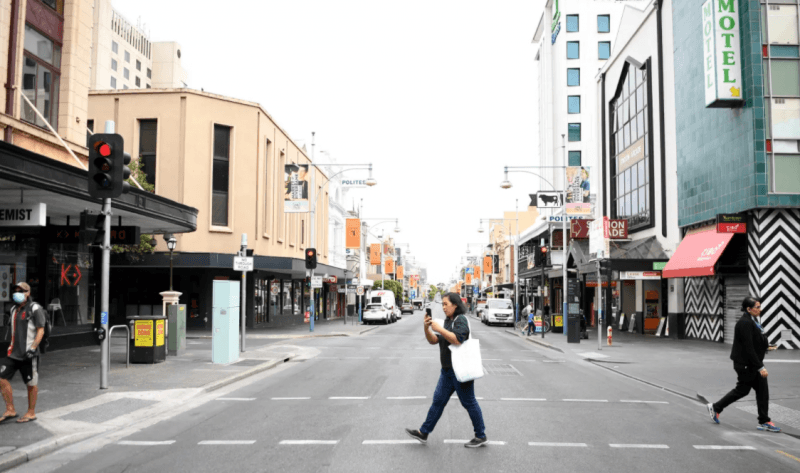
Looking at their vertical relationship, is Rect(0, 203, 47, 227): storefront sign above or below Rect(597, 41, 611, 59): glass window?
below

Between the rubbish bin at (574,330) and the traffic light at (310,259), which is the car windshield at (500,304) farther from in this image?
the traffic light at (310,259)

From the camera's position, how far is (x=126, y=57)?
295ft

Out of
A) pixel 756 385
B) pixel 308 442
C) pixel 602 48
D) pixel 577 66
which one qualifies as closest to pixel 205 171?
pixel 308 442

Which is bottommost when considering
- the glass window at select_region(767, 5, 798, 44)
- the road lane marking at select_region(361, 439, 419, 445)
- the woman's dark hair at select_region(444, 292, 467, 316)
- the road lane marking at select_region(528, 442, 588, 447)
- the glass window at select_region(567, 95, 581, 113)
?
the road lane marking at select_region(528, 442, 588, 447)

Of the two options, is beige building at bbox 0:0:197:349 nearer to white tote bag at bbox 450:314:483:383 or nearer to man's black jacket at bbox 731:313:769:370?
white tote bag at bbox 450:314:483:383

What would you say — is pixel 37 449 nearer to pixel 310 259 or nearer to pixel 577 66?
pixel 310 259

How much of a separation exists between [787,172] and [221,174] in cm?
2594

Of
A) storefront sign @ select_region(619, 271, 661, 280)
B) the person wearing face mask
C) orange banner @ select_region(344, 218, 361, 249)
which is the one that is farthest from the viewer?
orange banner @ select_region(344, 218, 361, 249)

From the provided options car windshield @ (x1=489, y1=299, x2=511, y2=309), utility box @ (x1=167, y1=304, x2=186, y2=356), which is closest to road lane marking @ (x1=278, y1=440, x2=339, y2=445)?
utility box @ (x1=167, y1=304, x2=186, y2=356)

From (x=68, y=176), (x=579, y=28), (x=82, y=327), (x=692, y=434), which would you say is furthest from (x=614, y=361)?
(x=579, y=28)

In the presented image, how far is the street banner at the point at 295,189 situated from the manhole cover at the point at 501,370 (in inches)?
544

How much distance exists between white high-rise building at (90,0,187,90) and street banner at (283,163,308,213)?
56.3 meters

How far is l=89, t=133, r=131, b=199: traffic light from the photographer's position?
37.3 ft

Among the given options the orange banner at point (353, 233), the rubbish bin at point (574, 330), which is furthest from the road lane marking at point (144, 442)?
the orange banner at point (353, 233)
